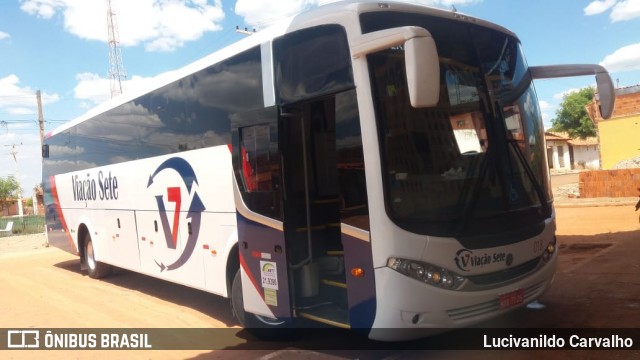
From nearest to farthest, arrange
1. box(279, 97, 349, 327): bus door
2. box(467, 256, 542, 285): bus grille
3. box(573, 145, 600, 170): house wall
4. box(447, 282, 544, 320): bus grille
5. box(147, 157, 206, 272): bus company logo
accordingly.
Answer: box(447, 282, 544, 320): bus grille < box(467, 256, 542, 285): bus grille < box(279, 97, 349, 327): bus door < box(147, 157, 206, 272): bus company logo < box(573, 145, 600, 170): house wall

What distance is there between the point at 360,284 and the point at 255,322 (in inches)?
82.0

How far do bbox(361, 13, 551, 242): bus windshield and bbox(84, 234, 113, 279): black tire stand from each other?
902 centimetres

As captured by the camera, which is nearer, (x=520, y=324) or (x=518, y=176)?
(x=518, y=176)

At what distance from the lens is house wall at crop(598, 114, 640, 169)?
1113 inches

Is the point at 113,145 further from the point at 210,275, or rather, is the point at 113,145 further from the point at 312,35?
the point at 312,35

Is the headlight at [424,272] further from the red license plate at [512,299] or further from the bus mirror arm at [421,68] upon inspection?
the bus mirror arm at [421,68]

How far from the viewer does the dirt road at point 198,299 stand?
5.95 metres

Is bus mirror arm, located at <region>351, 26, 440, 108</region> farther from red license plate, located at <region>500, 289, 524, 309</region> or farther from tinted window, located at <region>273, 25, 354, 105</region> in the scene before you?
red license plate, located at <region>500, 289, 524, 309</region>

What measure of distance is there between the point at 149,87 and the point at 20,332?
164 inches

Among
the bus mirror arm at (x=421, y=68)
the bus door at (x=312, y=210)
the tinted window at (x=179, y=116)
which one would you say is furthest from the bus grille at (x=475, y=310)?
the tinted window at (x=179, y=116)

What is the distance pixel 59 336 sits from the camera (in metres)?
7.04

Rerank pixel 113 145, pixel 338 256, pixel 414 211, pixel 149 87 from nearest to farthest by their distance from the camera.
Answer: pixel 414 211 < pixel 338 256 < pixel 149 87 < pixel 113 145

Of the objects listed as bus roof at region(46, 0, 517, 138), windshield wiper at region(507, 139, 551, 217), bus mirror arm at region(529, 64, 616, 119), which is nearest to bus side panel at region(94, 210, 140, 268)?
bus roof at region(46, 0, 517, 138)

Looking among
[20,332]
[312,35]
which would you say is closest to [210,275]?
[20,332]
